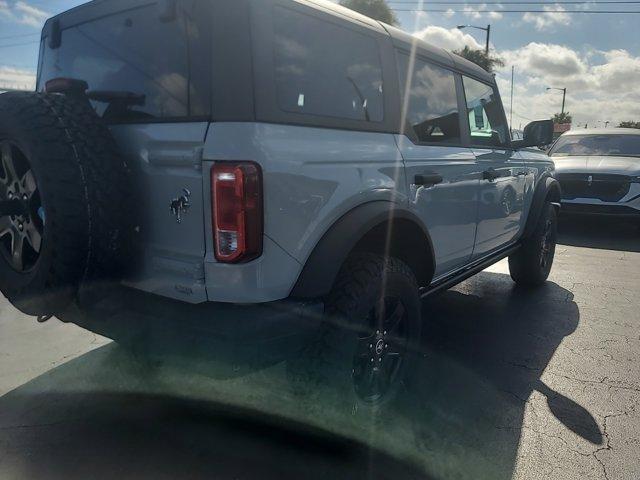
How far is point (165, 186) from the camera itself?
1988mm

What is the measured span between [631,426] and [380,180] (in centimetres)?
187

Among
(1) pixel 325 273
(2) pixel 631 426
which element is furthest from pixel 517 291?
(1) pixel 325 273

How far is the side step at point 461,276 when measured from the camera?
10.2 ft

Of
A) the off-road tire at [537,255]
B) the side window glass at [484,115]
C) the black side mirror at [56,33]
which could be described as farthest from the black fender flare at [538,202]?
the black side mirror at [56,33]

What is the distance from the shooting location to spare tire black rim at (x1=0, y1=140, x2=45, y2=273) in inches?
82.6

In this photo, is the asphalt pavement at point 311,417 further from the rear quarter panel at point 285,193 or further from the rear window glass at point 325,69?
the rear window glass at point 325,69

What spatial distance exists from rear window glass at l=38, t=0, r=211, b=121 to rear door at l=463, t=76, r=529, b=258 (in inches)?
84.7

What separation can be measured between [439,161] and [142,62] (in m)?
1.68

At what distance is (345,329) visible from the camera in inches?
84.7

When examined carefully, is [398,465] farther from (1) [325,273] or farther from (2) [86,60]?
(2) [86,60]

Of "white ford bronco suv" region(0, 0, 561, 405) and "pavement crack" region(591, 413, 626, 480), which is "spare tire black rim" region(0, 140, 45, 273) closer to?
"white ford bronco suv" region(0, 0, 561, 405)

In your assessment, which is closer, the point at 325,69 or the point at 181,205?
the point at 181,205

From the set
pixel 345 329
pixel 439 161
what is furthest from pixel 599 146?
pixel 345 329

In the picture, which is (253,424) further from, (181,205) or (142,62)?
(142,62)
